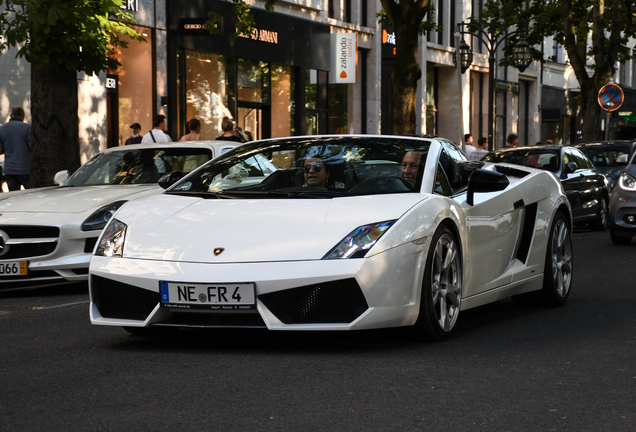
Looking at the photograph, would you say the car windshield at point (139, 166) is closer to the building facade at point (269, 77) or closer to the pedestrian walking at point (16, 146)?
the pedestrian walking at point (16, 146)

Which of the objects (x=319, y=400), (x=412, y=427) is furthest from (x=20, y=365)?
(x=412, y=427)

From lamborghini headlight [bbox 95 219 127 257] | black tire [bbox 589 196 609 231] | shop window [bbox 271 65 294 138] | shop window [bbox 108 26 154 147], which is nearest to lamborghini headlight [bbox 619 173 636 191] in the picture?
black tire [bbox 589 196 609 231]

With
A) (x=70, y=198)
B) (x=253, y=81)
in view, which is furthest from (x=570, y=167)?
(x=253, y=81)

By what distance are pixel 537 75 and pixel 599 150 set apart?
3251 centimetres

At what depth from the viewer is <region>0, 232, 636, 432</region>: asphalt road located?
14.7 ft

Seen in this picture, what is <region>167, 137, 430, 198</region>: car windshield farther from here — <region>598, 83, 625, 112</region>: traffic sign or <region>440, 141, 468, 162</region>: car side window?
<region>598, 83, 625, 112</region>: traffic sign

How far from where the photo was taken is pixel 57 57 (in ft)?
44.8

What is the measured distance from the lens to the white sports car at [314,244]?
575cm

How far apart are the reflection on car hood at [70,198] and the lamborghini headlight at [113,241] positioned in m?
3.19

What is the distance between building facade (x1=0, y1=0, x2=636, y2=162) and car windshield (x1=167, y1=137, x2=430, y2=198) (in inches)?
446

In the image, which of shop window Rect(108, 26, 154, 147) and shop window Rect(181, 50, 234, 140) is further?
shop window Rect(181, 50, 234, 140)

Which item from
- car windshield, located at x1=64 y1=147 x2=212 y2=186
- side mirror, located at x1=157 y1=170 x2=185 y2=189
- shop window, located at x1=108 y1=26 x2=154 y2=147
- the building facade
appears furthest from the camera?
shop window, located at x1=108 y1=26 x2=154 y2=147

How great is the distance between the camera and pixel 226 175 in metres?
7.12

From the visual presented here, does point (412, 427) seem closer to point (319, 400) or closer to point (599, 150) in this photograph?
point (319, 400)
